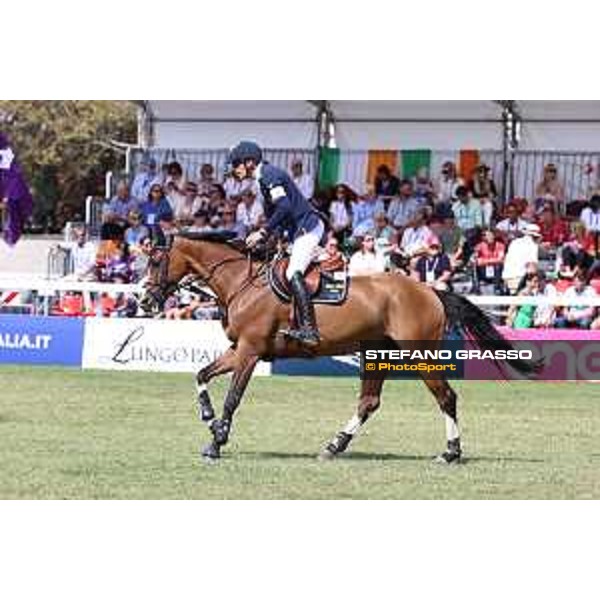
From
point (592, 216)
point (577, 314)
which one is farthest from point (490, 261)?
point (592, 216)

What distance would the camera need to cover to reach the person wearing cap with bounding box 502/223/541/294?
1898 cm

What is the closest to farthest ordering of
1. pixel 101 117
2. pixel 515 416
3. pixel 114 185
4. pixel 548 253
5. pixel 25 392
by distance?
1. pixel 515 416
2. pixel 25 392
3. pixel 548 253
4. pixel 114 185
5. pixel 101 117

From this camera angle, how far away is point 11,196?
20750 millimetres

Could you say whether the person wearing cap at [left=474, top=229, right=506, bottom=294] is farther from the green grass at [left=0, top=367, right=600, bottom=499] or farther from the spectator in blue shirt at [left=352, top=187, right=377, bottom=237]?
the green grass at [left=0, top=367, right=600, bottom=499]

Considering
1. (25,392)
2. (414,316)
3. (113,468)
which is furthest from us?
(25,392)

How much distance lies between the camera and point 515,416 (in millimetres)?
14367

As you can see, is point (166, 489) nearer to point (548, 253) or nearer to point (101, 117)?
point (548, 253)

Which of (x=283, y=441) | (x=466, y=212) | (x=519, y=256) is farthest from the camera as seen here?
(x=466, y=212)

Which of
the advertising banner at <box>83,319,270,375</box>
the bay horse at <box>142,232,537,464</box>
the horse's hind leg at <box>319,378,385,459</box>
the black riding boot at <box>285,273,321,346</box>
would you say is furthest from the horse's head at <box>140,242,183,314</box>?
the advertising banner at <box>83,319,270,375</box>

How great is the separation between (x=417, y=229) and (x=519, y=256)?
1379mm

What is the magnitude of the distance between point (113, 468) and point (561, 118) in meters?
13.4

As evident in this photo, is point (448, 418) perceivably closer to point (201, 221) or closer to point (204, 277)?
point (204, 277)

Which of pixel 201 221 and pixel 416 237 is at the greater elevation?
pixel 201 221

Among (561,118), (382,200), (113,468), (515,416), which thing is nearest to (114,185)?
(382,200)
